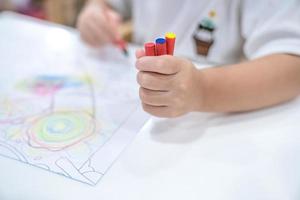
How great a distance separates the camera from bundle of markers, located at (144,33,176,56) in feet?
1.21

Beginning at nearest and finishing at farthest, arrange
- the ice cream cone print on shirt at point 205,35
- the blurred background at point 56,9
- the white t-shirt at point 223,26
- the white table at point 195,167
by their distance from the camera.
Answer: the white table at point 195,167 → the white t-shirt at point 223,26 → the ice cream cone print on shirt at point 205,35 → the blurred background at point 56,9

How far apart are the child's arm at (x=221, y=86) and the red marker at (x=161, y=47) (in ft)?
0.07

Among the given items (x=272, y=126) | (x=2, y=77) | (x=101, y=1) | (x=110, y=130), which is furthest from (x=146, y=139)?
(x=101, y=1)

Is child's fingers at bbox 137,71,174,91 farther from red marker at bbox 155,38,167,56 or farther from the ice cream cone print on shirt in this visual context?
the ice cream cone print on shirt

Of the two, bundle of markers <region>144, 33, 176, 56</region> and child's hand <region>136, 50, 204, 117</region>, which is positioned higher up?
bundle of markers <region>144, 33, 176, 56</region>

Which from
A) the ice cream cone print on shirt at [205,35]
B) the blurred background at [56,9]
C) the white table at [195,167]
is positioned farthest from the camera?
the blurred background at [56,9]

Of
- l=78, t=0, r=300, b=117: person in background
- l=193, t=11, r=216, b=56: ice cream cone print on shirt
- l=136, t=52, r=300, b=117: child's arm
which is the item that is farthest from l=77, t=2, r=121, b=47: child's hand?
l=136, t=52, r=300, b=117: child's arm

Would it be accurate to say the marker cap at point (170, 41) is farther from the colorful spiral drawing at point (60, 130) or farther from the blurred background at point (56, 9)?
the blurred background at point (56, 9)

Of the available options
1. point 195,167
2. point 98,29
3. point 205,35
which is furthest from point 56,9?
point 195,167

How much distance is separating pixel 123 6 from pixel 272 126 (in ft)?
1.57

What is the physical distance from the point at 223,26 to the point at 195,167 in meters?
0.29

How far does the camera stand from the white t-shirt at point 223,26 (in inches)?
18.5

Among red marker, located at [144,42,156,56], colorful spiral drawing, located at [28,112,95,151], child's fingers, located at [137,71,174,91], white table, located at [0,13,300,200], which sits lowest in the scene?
colorful spiral drawing, located at [28,112,95,151]

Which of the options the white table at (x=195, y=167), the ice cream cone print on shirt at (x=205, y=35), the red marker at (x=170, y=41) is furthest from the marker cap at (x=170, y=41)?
the ice cream cone print on shirt at (x=205, y=35)
